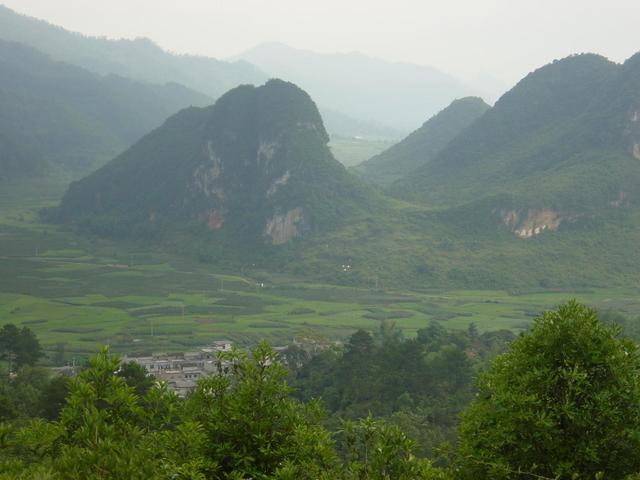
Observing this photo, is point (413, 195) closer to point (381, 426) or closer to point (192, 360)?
point (192, 360)

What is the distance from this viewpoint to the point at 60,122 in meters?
174

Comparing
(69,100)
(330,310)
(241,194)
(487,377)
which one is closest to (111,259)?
(241,194)

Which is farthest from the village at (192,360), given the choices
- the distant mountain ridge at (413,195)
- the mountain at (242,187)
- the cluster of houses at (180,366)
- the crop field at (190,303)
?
the mountain at (242,187)

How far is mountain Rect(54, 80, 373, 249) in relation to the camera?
315 ft

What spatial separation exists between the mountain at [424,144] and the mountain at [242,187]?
29899 millimetres

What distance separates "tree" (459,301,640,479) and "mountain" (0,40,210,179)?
438 ft

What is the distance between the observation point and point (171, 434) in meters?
9.89

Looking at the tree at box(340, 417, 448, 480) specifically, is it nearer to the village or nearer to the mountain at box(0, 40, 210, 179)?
the village

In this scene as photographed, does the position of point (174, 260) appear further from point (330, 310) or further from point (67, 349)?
point (67, 349)

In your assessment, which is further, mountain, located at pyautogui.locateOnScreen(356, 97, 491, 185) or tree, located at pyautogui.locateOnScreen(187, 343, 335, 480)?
mountain, located at pyautogui.locateOnScreen(356, 97, 491, 185)

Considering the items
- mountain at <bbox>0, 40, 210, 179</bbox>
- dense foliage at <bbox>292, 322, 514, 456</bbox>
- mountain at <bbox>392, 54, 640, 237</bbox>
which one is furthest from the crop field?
mountain at <bbox>0, 40, 210, 179</bbox>

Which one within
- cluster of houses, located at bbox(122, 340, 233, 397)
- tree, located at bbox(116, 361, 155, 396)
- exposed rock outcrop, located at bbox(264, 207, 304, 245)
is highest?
exposed rock outcrop, located at bbox(264, 207, 304, 245)

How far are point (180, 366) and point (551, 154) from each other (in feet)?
225

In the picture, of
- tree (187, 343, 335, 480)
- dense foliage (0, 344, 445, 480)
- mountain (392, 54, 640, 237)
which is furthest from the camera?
mountain (392, 54, 640, 237)
